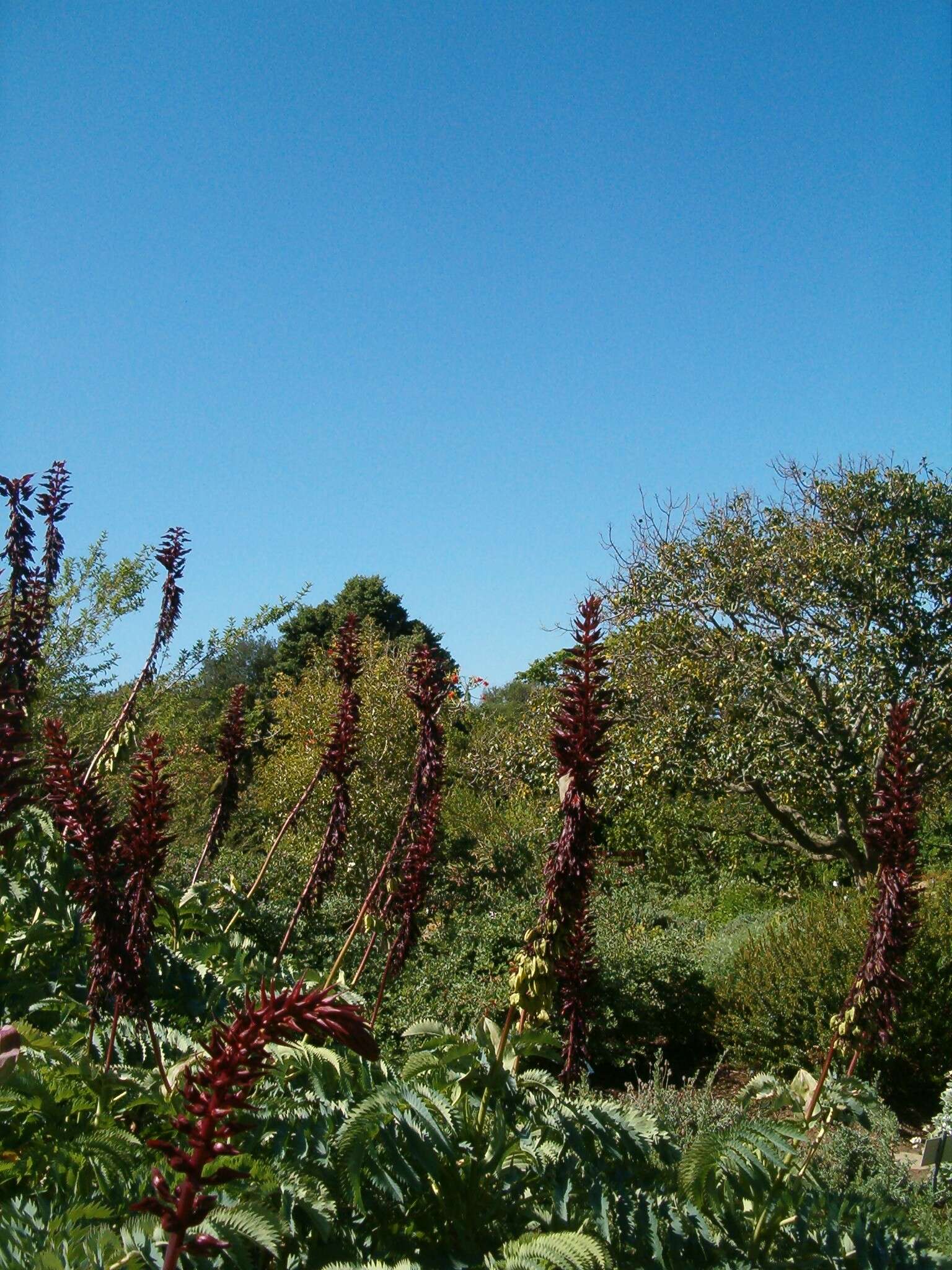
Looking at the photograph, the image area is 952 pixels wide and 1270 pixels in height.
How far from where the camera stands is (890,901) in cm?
341

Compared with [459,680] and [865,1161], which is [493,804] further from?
[865,1161]

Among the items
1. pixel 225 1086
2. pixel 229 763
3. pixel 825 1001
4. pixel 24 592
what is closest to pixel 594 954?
pixel 825 1001

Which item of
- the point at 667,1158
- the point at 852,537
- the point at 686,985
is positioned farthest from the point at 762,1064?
the point at 852,537

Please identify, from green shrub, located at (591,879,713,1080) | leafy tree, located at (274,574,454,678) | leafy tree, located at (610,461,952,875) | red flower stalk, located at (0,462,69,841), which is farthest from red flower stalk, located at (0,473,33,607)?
leafy tree, located at (274,574,454,678)

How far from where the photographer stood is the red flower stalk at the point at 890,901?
133 inches

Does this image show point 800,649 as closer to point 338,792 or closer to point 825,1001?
point 825,1001

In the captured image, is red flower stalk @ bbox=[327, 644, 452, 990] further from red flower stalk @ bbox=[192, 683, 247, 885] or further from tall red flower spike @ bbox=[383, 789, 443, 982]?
red flower stalk @ bbox=[192, 683, 247, 885]

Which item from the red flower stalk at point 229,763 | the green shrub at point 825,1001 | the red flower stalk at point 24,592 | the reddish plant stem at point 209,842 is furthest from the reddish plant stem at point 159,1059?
the green shrub at point 825,1001

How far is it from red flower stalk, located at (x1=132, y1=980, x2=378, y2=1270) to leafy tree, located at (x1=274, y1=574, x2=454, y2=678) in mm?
24957

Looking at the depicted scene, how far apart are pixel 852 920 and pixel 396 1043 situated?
388 cm

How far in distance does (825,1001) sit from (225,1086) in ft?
23.0

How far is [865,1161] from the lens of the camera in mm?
5133

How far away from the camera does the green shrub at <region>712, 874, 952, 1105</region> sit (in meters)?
7.27

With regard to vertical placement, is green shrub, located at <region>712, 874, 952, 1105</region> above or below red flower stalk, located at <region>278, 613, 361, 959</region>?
below
